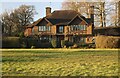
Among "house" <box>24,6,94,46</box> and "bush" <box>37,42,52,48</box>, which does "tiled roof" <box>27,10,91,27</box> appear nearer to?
"house" <box>24,6,94,46</box>

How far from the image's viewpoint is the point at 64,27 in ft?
227

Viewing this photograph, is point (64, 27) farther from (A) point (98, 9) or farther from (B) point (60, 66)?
(B) point (60, 66)

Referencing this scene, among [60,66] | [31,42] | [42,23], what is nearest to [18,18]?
[42,23]

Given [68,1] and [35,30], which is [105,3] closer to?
[68,1]

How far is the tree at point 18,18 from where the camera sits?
7956 cm

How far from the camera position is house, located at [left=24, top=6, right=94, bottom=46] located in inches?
2630

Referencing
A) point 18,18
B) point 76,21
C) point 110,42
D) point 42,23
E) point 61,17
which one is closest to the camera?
point 110,42

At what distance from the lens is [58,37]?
6850 centimetres

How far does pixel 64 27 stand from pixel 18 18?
18996mm

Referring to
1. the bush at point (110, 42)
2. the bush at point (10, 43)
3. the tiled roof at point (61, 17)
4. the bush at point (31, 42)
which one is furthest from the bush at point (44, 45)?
the tiled roof at point (61, 17)

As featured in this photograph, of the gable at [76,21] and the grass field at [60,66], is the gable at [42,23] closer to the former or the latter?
the gable at [76,21]

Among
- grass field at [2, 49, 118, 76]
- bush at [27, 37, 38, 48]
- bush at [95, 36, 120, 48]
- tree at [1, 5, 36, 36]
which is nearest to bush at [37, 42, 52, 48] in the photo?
bush at [27, 37, 38, 48]

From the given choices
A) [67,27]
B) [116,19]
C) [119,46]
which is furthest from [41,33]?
[119,46]

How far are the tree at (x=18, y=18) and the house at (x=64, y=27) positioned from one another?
31.2ft
